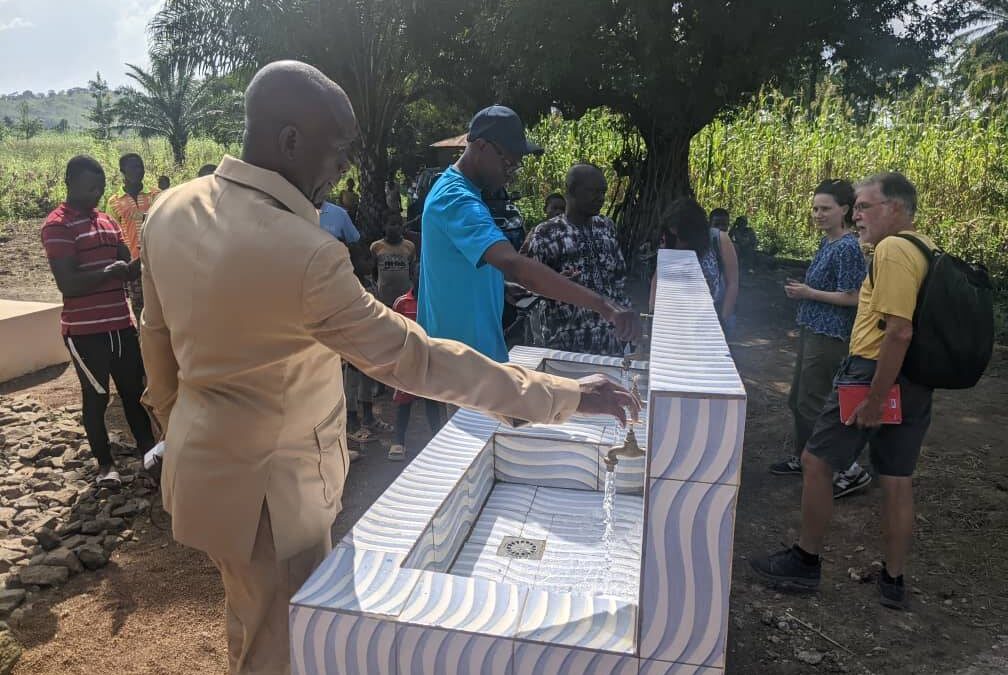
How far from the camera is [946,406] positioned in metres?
6.26

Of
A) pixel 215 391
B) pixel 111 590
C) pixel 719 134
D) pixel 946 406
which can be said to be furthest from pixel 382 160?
pixel 215 391

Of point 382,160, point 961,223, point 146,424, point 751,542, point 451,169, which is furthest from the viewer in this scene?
point 382,160

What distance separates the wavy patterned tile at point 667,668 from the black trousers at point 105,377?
147 inches

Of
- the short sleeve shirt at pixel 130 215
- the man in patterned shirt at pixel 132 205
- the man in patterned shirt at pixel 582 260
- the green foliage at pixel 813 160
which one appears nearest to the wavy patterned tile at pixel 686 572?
the man in patterned shirt at pixel 582 260

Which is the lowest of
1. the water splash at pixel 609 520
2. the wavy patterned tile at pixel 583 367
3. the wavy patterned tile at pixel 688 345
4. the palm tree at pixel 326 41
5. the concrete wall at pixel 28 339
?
the concrete wall at pixel 28 339

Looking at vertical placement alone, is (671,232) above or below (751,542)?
above

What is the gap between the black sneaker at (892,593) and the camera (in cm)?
339

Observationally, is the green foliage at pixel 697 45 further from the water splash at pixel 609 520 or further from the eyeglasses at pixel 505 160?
the water splash at pixel 609 520

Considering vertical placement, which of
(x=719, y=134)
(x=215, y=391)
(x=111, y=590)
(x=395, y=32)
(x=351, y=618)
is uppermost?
(x=395, y=32)

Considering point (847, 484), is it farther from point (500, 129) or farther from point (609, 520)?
point (500, 129)

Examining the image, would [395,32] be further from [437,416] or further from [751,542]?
[751,542]

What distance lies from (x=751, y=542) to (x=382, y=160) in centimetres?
1174

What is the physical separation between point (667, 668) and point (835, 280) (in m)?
3.16

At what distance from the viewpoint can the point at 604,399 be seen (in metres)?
1.72
